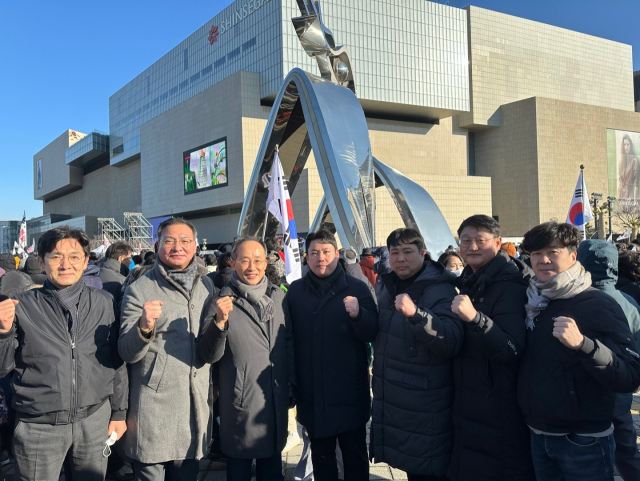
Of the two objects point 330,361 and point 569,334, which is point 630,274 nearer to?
point 569,334

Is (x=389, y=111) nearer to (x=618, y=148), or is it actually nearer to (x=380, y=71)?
(x=380, y=71)

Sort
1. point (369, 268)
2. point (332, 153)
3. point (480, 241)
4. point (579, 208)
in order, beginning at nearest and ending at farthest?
point (480, 241) < point (369, 268) < point (332, 153) < point (579, 208)

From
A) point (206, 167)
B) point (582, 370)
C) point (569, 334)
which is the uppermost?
point (206, 167)

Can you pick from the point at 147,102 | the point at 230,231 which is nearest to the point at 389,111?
the point at 230,231

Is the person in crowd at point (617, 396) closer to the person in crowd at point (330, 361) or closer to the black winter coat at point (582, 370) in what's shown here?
the black winter coat at point (582, 370)

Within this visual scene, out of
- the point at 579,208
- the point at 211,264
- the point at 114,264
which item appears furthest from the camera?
the point at 211,264

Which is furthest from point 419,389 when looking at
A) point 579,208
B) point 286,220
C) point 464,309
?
point 579,208

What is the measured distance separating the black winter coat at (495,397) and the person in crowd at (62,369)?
1.81m

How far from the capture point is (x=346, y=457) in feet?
9.43

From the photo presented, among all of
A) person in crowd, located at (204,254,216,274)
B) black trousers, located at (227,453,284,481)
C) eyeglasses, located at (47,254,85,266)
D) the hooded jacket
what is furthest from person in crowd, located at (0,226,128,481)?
person in crowd, located at (204,254,216,274)

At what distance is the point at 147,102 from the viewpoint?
5166cm

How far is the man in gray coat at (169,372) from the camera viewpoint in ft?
8.09

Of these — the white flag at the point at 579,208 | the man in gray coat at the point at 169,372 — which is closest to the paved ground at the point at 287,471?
the man in gray coat at the point at 169,372

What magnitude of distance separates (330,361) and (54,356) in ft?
4.77
